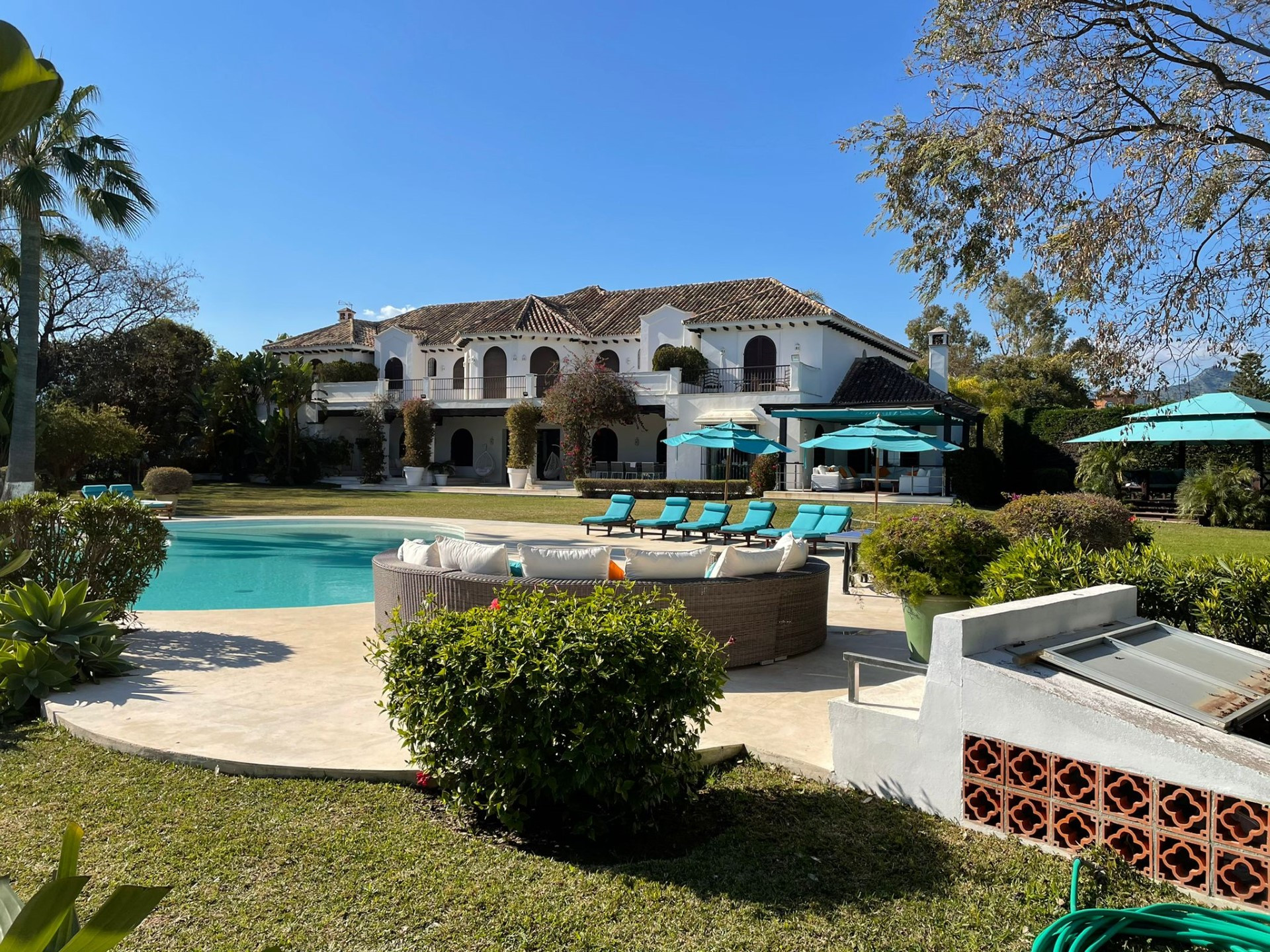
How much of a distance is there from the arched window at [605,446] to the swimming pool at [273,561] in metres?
16.0

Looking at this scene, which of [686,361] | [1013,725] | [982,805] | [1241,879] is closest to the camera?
[1241,879]

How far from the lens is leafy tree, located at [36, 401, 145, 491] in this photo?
74.5ft

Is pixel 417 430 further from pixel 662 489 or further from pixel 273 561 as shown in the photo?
pixel 273 561

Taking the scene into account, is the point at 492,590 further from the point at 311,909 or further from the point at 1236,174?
the point at 1236,174

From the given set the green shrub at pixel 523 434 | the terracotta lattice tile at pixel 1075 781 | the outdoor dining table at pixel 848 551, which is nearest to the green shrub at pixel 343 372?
the green shrub at pixel 523 434

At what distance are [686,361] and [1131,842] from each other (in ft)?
96.4

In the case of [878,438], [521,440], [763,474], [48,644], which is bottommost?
[48,644]

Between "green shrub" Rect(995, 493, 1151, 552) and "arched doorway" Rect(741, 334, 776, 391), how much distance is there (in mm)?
22713

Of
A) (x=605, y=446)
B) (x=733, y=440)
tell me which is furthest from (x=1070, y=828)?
(x=605, y=446)

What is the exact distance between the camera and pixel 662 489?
26.7 m

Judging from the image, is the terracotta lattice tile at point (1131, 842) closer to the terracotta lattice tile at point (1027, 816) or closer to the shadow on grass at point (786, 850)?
the terracotta lattice tile at point (1027, 816)

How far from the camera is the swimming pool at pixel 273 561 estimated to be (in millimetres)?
12078

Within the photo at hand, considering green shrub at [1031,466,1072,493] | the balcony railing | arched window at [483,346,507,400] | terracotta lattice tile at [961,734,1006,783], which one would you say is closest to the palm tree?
terracotta lattice tile at [961,734,1006,783]

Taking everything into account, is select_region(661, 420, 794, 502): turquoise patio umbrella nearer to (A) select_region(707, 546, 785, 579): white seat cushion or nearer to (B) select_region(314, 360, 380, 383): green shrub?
(A) select_region(707, 546, 785, 579): white seat cushion
